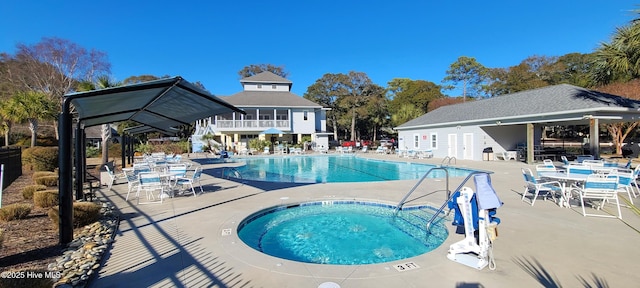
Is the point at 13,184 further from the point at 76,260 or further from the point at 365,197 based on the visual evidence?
the point at 365,197

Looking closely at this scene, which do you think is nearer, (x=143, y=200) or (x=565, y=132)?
(x=143, y=200)

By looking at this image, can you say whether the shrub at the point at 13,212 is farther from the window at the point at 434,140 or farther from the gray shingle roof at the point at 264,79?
the gray shingle roof at the point at 264,79

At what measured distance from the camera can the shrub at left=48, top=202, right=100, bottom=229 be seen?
5508mm

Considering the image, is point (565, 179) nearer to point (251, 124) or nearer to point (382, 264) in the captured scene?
point (382, 264)

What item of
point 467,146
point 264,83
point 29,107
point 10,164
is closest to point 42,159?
point 10,164

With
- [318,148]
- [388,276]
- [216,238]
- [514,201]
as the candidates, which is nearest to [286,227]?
[216,238]

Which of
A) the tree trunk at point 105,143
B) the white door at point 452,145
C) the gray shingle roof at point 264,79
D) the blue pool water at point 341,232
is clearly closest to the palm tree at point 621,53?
the blue pool water at point 341,232

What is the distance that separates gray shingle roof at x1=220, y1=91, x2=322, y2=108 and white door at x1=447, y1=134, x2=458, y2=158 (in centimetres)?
1519

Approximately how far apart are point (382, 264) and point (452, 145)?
67.5ft

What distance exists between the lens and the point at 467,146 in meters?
21.1

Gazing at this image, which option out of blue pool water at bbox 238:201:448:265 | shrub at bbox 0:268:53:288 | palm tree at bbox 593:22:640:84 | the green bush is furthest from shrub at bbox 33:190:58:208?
palm tree at bbox 593:22:640:84

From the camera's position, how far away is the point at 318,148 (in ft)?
105

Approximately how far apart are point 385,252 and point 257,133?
92.6 feet

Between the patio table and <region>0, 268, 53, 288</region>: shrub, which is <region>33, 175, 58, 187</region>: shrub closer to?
<region>0, 268, 53, 288</region>: shrub
